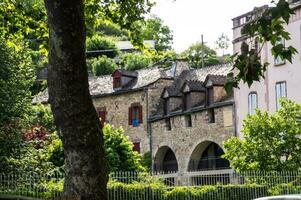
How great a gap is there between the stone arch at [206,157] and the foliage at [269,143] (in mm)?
14712

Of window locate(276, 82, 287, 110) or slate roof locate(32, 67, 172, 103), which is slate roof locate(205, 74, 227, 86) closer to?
window locate(276, 82, 287, 110)

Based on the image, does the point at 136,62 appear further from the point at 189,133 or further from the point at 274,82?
the point at 274,82

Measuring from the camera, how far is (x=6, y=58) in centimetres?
2814

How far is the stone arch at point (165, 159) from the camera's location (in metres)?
44.2

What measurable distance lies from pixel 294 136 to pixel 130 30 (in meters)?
15.5

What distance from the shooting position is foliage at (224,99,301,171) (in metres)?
25.2

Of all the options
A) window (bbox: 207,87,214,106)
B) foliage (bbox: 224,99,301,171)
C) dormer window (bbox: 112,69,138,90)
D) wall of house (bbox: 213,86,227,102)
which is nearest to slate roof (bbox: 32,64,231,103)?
dormer window (bbox: 112,69,138,90)

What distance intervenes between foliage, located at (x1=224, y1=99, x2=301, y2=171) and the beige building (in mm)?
7105

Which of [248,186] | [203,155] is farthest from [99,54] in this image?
[248,186]

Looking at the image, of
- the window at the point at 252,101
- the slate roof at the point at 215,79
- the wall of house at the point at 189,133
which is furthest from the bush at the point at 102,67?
the window at the point at 252,101

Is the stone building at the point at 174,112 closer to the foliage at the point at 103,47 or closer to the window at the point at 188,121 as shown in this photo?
the window at the point at 188,121

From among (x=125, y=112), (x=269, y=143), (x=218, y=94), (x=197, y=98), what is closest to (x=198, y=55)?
(x=125, y=112)

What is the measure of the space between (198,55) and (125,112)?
34.2 metres

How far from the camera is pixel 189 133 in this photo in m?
41.7
